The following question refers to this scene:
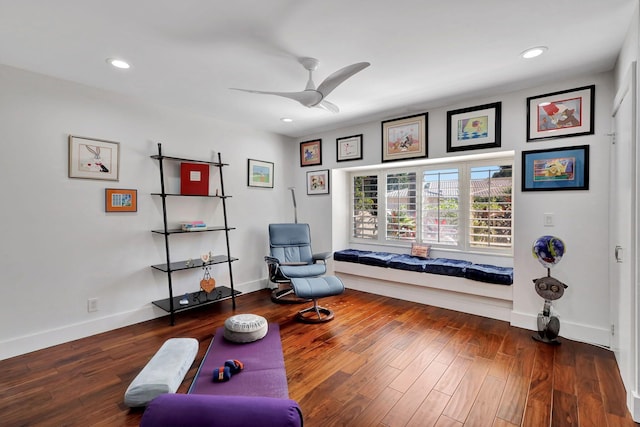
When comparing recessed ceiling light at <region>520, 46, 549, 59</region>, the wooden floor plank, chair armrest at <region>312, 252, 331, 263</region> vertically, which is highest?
recessed ceiling light at <region>520, 46, 549, 59</region>

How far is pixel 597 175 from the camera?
2736mm

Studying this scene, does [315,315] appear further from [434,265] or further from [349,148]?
[349,148]

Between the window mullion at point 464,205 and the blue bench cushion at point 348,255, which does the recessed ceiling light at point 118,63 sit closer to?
the blue bench cushion at point 348,255

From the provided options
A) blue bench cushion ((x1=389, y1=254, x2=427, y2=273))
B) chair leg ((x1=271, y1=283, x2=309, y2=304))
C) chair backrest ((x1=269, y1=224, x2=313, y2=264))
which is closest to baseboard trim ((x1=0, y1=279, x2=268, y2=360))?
chair leg ((x1=271, y1=283, x2=309, y2=304))

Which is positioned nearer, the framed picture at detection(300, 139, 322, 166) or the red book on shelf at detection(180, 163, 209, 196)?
the red book on shelf at detection(180, 163, 209, 196)

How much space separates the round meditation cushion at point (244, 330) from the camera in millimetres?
2785

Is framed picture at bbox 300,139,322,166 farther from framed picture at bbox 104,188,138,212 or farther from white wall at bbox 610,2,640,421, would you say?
white wall at bbox 610,2,640,421

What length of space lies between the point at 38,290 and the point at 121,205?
1022 mm

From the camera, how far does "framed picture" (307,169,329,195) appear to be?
190 inches

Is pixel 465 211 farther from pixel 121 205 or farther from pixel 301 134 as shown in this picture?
pixel 121 205

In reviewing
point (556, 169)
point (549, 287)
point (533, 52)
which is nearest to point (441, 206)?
point (556, 169)

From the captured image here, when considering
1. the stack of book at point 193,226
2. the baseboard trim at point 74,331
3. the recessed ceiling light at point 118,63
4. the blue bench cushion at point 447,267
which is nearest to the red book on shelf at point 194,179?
the stack of book at point 193,226

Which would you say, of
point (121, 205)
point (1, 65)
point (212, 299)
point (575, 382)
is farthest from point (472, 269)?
point (1, 65)

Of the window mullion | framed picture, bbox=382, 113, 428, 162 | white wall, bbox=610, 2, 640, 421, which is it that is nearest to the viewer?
white wall, bbox=610, 2, 640, 421
